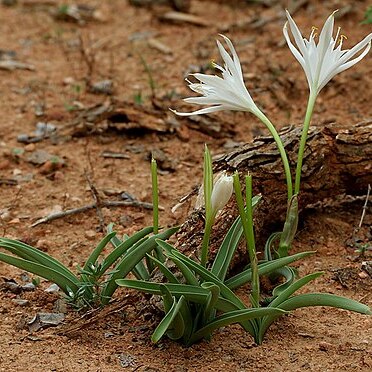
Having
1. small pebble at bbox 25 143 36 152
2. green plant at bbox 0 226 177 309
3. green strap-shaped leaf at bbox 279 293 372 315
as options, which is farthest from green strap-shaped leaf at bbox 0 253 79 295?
small pebble at bbox 25 143 36 152

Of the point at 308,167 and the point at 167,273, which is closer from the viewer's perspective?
the point at 167,273

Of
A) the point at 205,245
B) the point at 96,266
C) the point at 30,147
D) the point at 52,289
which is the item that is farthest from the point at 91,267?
the point at 30,147

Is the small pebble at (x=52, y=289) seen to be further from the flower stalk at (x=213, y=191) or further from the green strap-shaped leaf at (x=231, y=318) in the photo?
the flower stalk at (x=213, y=191)

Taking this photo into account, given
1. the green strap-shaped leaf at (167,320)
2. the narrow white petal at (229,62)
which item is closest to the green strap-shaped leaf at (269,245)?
the green strap-shaped leaf at (167,320)

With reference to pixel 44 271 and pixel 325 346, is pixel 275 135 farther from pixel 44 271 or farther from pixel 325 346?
pixel 44 271

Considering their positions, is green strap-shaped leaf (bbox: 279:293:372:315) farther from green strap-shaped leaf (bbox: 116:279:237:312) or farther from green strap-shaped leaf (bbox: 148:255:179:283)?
green strap-shaped leaf (bbox: 148:255:179:283)

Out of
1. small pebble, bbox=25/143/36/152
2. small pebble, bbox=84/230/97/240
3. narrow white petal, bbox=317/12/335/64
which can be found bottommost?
small pebble, bbox=84/230/97/240

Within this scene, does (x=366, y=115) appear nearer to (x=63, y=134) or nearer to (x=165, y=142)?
(x=165, y=142)
